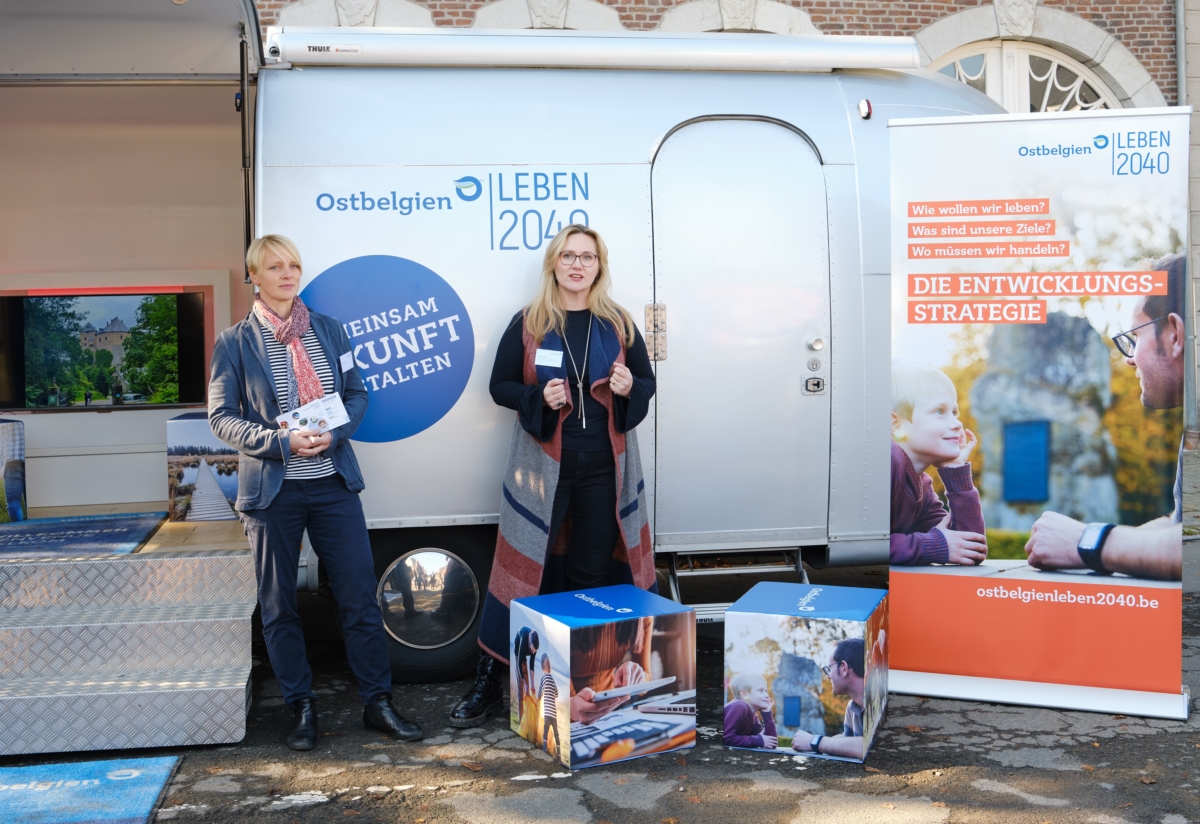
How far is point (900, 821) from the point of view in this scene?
3217mm

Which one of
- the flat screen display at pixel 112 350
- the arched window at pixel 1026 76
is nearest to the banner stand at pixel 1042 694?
the flat screen display at pixel 112 350

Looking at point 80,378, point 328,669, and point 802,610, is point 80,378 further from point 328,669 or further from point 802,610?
point 802,610

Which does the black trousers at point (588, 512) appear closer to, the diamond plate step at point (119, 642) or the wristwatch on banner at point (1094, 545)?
the diamond plate step at point (119, 642)

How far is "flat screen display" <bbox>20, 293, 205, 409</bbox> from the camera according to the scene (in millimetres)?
6316

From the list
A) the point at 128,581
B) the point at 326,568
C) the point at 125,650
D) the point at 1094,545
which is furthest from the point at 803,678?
the point at 128,581

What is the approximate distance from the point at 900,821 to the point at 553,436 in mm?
1884

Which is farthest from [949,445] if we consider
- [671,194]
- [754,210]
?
[671,194]

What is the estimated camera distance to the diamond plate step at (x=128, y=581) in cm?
419

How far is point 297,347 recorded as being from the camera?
3.89 metres

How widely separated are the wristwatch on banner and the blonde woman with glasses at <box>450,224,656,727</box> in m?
1.80

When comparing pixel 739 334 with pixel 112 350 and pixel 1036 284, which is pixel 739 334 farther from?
pixel 112 350

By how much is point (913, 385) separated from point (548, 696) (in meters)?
2.02

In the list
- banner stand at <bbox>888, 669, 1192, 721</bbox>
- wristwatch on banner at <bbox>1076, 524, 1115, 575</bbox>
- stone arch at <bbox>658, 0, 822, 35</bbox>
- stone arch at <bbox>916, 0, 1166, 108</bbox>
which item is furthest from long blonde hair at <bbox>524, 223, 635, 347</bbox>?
stone arch at <bbox>916, 0, 1166, 108</bbox>

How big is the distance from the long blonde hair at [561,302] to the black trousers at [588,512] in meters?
0.51
